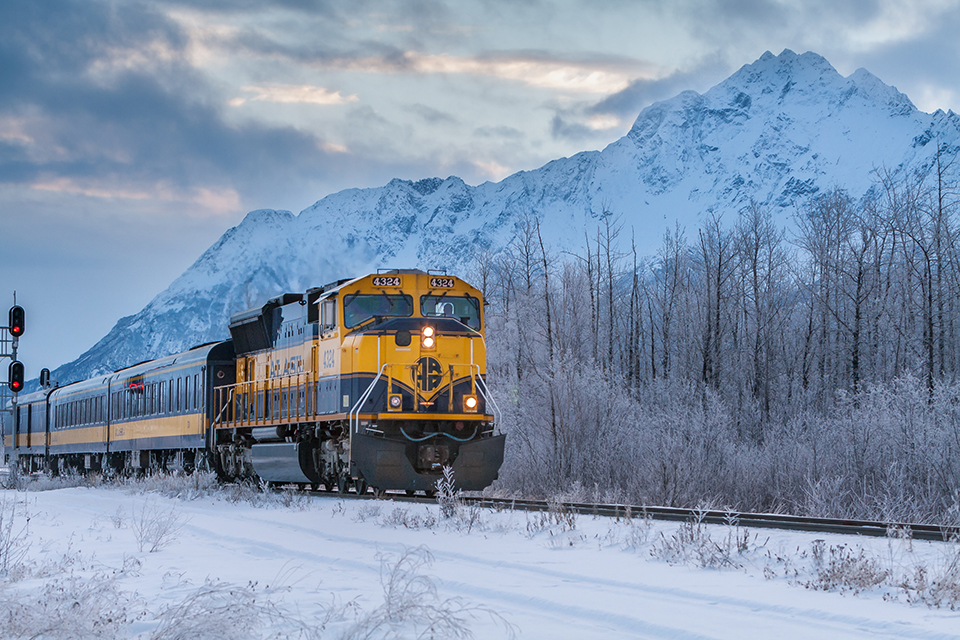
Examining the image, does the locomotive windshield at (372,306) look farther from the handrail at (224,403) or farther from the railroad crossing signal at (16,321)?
the railroad crossing signal at (16,321)

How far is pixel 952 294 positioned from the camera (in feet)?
119

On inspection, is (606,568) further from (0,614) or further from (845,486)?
(845,486)

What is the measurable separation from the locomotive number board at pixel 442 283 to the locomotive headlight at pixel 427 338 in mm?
978

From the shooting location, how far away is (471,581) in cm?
823

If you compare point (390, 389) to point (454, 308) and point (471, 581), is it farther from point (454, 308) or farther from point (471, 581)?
point (471, 581)

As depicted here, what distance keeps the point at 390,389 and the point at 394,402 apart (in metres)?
0.23

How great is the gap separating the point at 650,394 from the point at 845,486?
22.0m

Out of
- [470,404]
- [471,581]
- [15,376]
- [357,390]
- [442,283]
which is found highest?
[442,283]

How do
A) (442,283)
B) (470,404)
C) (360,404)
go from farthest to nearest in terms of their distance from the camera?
(442,283) → (470,404) → (360,404)

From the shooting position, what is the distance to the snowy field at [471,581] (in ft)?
20.6

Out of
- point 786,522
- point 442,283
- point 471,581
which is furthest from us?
point 442,283

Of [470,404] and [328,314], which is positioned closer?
[470,404]

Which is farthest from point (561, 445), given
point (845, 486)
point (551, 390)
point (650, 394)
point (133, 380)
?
point (650, 394)

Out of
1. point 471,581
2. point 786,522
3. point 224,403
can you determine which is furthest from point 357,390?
point 471,581
